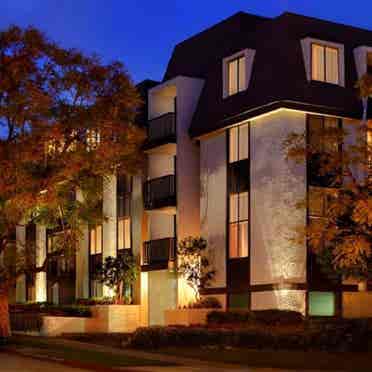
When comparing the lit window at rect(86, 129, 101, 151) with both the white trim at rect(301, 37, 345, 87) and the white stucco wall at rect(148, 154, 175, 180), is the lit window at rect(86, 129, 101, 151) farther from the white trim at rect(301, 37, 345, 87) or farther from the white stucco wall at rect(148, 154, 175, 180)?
the white stucco wall at rect(148, 154, 175, 180)

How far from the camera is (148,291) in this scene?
40.9 metres

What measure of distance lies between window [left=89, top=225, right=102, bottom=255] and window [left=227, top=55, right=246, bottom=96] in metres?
13.6

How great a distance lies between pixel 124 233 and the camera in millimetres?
43469

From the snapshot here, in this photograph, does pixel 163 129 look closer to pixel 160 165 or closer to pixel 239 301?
pixel 160 165

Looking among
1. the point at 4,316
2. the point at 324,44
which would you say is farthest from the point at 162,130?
the point at 4,316

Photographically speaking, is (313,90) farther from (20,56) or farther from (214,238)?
(20,56)

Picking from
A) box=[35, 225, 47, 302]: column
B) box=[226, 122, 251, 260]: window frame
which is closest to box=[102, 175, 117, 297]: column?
box=[35, 225, 47, 302]: column

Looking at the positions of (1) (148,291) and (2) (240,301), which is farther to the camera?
(1) (148,291)

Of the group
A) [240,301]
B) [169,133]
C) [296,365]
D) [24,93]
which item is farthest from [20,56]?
[296,365]

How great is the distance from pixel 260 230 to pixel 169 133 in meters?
7.80

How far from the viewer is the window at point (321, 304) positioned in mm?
32062

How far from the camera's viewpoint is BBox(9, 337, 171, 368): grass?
23.5 meters

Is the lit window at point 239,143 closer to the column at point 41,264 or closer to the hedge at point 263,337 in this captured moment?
the hedge at point 263,337

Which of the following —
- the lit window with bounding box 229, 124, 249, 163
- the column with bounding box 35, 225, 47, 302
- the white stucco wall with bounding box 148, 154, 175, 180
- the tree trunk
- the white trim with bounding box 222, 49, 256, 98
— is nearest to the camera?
the tree trunk
